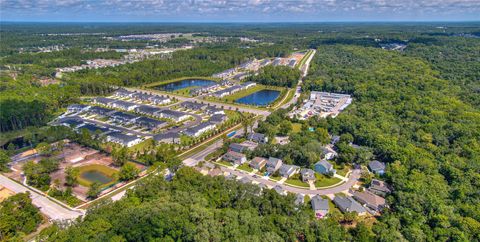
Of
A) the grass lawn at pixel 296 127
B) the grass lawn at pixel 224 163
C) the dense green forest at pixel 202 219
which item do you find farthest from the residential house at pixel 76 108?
the grass lawn at pixel 296 127

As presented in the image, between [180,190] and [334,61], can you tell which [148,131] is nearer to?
[180,190]

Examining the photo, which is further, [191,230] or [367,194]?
[367,194]

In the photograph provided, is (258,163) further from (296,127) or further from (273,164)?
(296,127)

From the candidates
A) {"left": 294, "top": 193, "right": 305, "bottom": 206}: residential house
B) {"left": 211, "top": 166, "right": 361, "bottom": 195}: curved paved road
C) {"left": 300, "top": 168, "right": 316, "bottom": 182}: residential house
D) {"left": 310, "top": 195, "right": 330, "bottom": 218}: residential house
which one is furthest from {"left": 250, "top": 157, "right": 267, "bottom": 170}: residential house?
{"left": 310, "top": 195, "right": 330, "bottom": 218}: residential house

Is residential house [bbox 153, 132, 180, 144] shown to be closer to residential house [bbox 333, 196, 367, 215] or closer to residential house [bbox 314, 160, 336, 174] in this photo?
residential house [bbox 314, 160, 336, 174]

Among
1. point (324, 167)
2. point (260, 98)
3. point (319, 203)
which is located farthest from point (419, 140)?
point (260, 98)

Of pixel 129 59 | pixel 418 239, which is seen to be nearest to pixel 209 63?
pixel 129 59
